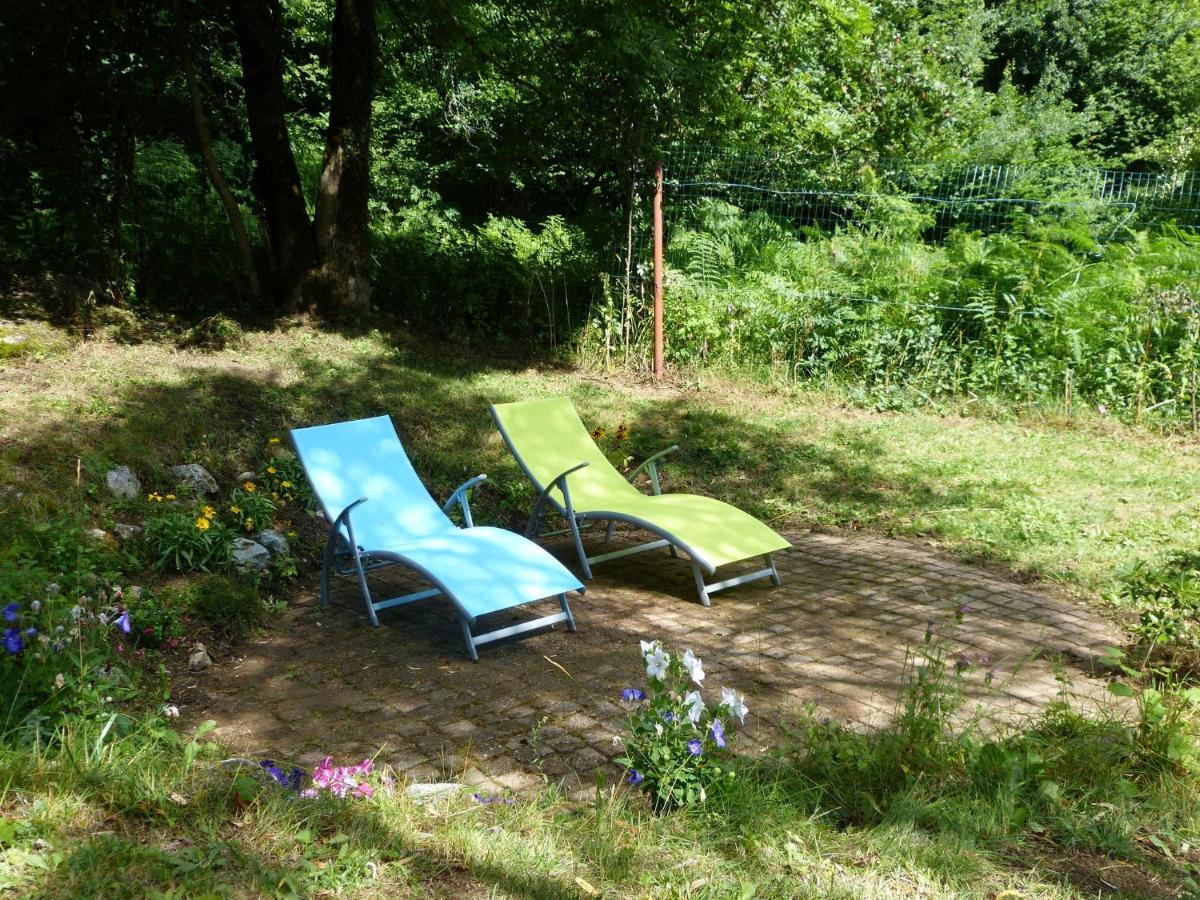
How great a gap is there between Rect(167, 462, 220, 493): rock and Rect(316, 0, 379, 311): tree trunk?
353cm

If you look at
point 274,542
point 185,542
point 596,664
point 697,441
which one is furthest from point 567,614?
point 697,441

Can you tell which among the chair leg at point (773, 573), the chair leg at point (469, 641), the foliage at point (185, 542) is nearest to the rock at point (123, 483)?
the foliage at point (185, 542)

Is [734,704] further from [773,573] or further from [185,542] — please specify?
[185,542]

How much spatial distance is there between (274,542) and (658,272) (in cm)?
530

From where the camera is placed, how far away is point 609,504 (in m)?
5.68

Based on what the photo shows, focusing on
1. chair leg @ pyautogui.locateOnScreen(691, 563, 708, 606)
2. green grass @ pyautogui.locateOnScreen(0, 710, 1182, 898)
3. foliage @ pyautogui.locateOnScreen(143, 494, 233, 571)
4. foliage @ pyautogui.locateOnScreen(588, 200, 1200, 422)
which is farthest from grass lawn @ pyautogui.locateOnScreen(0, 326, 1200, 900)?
foliage @ pyautogui.locateOnScreen(588, 200, 1200, 422)

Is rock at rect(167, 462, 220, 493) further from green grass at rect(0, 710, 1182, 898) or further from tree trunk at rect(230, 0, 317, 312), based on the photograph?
tree trunk at rect(230, 0, 317, 312)

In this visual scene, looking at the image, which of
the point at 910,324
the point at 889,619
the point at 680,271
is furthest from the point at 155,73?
the point at 889,619

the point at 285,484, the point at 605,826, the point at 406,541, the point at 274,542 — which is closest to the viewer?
the point at 605,826

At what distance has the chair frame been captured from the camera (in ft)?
14.5

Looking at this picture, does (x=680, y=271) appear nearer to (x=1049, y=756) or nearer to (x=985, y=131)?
(x=1049, y=756)

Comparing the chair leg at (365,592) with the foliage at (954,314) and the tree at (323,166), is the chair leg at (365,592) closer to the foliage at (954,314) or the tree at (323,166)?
the tree at (323,166)

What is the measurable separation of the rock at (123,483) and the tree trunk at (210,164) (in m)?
3.89

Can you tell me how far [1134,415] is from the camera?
27.5 feet
